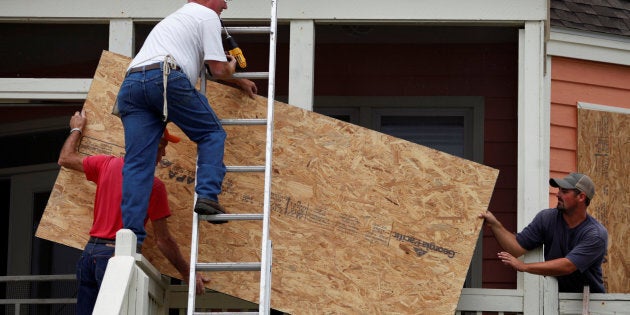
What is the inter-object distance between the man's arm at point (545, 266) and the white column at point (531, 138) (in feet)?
0.63

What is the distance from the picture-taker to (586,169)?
1080cm

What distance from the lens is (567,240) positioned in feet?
29.6

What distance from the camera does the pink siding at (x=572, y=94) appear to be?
10.8 metres

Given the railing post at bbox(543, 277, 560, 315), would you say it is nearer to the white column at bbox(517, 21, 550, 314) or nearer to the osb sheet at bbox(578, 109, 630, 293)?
the white column at bbox(517, 21, 550, 314)

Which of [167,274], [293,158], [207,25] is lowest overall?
[167,274]

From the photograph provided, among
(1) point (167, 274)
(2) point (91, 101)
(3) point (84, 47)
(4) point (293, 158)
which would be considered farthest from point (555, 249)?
(3) point (84, 47)

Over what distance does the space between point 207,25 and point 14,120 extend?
476cm

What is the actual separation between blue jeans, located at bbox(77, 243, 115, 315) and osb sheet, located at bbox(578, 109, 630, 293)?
438cm

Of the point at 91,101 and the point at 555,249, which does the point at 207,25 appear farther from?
the point at 555,249

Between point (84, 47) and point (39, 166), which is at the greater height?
point (84, 47)

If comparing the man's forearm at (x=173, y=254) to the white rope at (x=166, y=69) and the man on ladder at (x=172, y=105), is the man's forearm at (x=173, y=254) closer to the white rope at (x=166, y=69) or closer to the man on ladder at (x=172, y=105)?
the man on ladder at (x=172, y=105)

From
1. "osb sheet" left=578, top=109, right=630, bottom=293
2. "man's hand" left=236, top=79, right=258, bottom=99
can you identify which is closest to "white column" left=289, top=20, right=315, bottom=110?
"man's hand" left=236, top=79, right=258, bottom=99

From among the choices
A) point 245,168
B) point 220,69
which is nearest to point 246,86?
point 220,69

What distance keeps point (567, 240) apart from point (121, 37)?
11.4 ft
